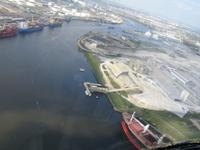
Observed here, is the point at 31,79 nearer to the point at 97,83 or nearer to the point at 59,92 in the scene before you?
the point at 59,92

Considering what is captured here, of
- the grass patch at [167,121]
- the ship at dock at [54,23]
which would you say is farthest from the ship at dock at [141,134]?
the ship at dock at [54,23]

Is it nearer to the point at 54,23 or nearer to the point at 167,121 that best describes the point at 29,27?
the point at 54,23

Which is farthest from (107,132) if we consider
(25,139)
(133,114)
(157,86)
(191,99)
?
(191,99)

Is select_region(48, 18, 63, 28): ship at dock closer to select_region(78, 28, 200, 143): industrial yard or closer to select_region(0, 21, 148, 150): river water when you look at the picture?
select_region(78, 28, 200, 143): industrial yard

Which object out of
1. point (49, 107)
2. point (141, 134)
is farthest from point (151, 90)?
point (49, 107)

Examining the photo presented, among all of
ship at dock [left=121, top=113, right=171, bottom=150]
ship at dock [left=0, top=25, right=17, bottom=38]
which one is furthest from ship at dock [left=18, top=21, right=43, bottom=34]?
ship at dock [left=121, top=113, right=171, bottom=150]

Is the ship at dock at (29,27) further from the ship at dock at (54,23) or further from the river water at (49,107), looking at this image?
the river water at (49,107)
